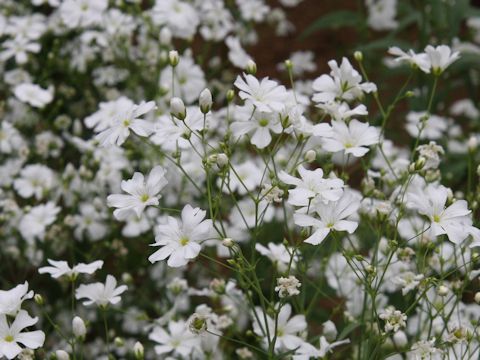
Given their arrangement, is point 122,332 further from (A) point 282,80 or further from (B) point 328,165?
(A) point 282,80

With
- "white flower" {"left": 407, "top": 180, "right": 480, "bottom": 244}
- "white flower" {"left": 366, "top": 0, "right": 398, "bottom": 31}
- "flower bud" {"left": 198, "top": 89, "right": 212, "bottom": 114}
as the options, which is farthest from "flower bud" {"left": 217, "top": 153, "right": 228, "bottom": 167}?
"white flower" {"left": 366, "top": 0, "right": 398, "bottom": 31}

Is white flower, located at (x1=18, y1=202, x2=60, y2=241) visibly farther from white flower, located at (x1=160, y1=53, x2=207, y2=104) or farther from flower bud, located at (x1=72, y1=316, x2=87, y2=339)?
flower bud, located at (x1=72, y1=316, x2=87, y2=339)

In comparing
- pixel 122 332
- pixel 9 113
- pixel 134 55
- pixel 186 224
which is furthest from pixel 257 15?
pixel 186 224

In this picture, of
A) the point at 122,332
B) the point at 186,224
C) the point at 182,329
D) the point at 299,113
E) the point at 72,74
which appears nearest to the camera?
the point at 186,224

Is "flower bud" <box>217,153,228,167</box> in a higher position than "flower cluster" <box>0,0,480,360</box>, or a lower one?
higher

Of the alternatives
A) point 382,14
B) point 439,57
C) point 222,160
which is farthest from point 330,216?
point 382,14

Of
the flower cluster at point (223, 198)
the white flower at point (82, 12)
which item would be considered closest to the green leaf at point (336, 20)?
the flower cluster at point (223, 198)
